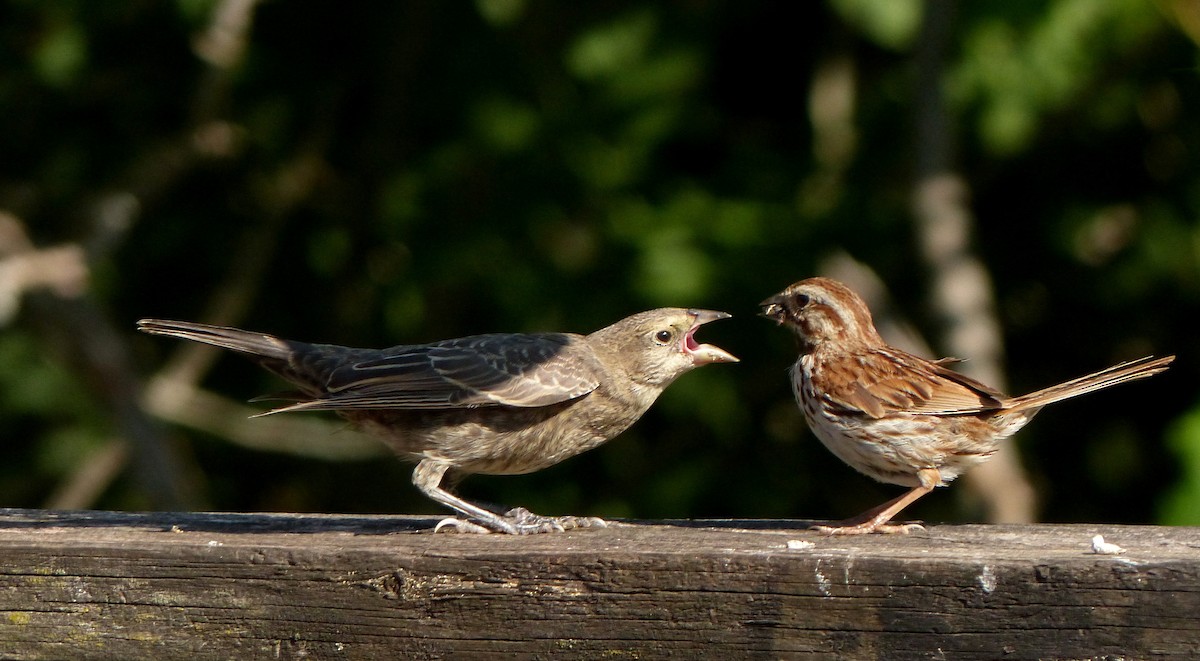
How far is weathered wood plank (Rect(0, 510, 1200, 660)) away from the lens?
90.7 inches

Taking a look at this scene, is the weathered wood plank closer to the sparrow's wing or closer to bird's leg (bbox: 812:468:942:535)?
bird's leg (bbox: 812:468:942:535)

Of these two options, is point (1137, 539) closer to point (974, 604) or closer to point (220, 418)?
point (974, 604)

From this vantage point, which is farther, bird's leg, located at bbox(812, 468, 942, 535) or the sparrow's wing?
the sparrow's wing

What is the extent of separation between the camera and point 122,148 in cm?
788

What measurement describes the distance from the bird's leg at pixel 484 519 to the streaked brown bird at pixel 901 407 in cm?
97

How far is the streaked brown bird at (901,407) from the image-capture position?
161 inches

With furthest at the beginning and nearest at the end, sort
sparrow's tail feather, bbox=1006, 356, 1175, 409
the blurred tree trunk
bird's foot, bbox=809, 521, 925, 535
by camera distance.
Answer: the blurred tree trunk → sparrow's tail feather, bbox=1006, 356, 1175, 409 → bird's foot, bbox=809, 521, 925, 535

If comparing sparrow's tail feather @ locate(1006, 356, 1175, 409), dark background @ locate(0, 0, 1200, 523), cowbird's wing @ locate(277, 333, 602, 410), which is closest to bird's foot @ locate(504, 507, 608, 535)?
cowbird's wing @ locate(277, 333, 602, 410)

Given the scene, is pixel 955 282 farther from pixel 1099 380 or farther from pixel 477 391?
pixel 477 391

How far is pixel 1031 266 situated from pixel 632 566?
576 cm

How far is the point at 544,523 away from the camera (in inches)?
145

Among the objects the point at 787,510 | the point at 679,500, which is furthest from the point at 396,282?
the point at 787,510

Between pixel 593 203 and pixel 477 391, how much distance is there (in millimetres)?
2846

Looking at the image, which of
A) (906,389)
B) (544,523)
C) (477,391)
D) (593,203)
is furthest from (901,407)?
(593,203)
